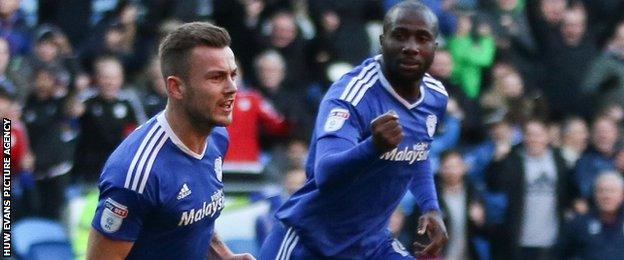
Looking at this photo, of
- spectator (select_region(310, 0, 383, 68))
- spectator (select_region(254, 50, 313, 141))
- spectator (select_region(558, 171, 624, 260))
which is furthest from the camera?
spectator (select_region(310, 0, 383, 68))

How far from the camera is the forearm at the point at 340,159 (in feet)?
22.6

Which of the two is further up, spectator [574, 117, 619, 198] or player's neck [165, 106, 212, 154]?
player's neck [165, 106, 212, 154]

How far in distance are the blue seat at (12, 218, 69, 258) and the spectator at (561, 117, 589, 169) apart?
4322mm

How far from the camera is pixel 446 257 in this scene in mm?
12164

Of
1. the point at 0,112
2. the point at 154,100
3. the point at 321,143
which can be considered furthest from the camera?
the point at 154,100

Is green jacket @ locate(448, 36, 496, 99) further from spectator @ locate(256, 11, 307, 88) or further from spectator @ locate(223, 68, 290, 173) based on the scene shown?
spectator @ locate(223, 68, 290, 173)

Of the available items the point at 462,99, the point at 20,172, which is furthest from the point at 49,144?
the point at 462,99

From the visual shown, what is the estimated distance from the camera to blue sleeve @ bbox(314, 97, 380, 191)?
6.95 m

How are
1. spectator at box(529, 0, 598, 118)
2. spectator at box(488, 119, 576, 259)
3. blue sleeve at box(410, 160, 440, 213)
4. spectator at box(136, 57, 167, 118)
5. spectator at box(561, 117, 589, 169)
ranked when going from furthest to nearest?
1. spectator at box(529, 0, 598, 118)
2. spectator at box(561, 117, 589, 169)
3. spectator at box(488, 119, 576, 259)
4. spectator at box(136, 57, 167, 118)
5. blue sleeve at box(410, 160, 440, 213)

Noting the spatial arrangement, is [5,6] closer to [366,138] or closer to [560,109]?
[560,109]

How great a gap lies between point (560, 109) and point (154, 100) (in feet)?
13.3

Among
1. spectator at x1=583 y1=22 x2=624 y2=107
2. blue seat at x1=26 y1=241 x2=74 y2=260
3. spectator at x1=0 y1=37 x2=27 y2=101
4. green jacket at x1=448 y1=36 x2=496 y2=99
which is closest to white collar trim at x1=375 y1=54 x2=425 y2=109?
blue seat at x1=26 y1=241 x2=74 y2=260

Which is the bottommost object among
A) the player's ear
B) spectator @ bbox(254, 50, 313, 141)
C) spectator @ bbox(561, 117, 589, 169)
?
spectator @ bbox(561, 117, 589, 169)

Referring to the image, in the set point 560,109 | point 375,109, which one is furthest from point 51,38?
point 375,109
